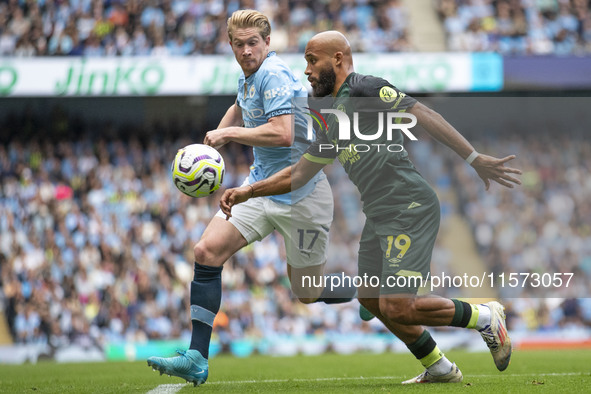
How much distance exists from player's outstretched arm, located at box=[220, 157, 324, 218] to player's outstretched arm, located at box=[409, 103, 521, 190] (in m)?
0.91

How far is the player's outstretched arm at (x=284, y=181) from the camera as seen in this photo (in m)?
5.81

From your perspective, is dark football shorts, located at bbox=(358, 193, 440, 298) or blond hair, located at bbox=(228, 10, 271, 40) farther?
blond hair, located at bbox=(228, 10, 271, 40)

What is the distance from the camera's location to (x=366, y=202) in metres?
5.83

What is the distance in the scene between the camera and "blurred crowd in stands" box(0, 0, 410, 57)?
17500mm

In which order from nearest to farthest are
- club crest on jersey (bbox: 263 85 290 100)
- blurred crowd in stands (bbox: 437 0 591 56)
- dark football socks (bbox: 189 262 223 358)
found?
dark football socks (bbox: 189 262 223 358), club crest on jersey (bbox: 263 85 290 100), blurred crowd in stands (bbox: 437 0 591 56)

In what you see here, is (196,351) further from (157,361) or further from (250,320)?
(250,320)

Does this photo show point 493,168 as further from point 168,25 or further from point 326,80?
point 168,25

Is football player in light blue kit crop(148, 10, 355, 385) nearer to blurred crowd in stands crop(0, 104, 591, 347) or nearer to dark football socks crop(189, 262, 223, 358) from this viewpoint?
dark football socks crop(189, 262, 223, 358)

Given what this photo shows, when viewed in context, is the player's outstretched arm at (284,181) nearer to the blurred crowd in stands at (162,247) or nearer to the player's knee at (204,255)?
the player's knee at (204,255)

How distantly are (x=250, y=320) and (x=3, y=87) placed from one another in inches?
277

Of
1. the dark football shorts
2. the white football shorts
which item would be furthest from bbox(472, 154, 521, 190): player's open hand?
the white football shorts

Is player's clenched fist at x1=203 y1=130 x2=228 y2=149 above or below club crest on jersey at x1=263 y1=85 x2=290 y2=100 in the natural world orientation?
below

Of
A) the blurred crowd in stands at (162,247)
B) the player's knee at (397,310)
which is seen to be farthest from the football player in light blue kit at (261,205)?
the blurred crowd in stands at (162,247)

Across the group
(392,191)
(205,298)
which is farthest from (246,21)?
(205,298)
